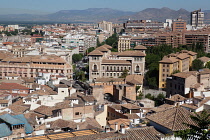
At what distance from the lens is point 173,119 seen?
9531 mm

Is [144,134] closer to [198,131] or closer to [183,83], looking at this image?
[198,131]

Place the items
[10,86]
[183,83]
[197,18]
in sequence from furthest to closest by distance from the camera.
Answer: [197,18], [183,83], [10,86]

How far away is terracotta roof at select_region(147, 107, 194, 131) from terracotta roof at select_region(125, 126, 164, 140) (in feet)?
0.93

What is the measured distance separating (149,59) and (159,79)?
7.07 meters

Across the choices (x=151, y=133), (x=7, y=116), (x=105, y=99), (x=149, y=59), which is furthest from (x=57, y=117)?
(x=149, y=59)

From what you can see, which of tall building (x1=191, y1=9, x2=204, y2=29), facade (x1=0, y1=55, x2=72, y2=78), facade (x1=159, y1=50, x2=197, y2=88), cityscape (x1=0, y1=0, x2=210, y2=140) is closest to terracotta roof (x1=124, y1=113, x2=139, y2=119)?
cityscape (x1=0, y1=0, x2=210, y2=140)

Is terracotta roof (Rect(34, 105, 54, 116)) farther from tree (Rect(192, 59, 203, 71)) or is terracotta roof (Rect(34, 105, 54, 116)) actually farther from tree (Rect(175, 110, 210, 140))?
tree (Rect(192, 59, 203, 71))

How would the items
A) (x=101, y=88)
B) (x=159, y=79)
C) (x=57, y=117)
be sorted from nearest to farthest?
(x=57, y=117) → (x=101, y=88) → (x=159, y=79)

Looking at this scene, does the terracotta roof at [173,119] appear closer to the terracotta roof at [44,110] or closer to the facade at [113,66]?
the terracotta roof at [44,110]

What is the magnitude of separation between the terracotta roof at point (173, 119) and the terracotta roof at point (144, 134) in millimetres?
283

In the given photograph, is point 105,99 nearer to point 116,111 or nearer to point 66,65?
point 116,111

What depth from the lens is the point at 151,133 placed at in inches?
370

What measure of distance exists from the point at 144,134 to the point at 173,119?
89 centimetres

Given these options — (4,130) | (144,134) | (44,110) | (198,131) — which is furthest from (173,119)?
(44,110)
